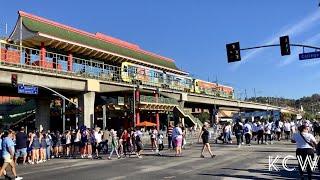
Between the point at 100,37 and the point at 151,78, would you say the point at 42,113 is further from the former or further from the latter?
the point at 100,37

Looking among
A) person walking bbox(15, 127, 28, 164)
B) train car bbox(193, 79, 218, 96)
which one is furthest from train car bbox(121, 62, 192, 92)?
person walking bbox(15, 127, 28, 164)

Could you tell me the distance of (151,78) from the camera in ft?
192

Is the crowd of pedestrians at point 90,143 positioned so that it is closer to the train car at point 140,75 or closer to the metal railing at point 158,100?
the train car at point 140,75

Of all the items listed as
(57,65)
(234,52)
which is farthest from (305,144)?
(57,65)

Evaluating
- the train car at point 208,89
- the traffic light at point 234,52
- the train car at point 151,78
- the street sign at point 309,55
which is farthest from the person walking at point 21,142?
the train car at point 208,89

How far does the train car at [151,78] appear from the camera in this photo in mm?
52875

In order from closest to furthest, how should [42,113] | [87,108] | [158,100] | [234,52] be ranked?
[234,52]
[87,108]
[42,113]
[158,100]

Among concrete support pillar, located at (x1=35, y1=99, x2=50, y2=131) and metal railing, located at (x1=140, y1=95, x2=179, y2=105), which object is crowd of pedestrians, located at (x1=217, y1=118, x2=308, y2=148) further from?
concrete support pillar, located at (x1=35, y1=99, x2=50, y2=131)

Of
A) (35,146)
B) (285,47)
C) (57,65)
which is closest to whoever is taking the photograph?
(35,146)

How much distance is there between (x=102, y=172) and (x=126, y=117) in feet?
142

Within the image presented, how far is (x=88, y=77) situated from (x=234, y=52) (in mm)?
20227

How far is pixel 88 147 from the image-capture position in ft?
81.7

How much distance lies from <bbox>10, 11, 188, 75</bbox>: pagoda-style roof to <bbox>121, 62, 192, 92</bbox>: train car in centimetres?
554

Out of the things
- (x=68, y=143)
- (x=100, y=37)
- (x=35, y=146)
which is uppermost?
(x=100, y=37)
